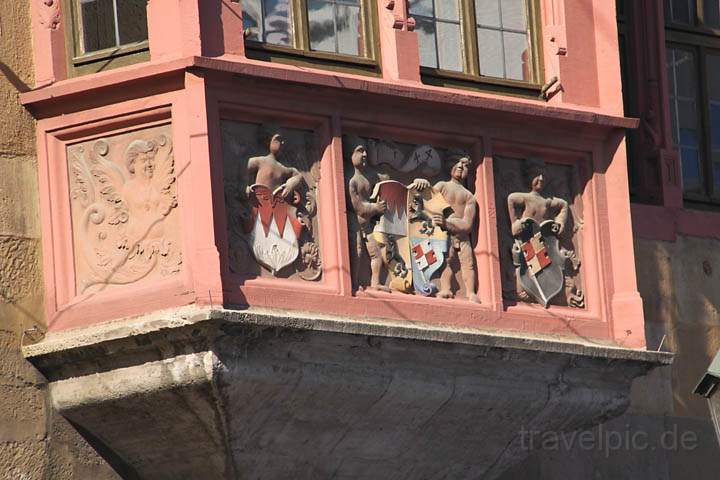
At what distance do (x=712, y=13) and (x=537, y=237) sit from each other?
147 inches

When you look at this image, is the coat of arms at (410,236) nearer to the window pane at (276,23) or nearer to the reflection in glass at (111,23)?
the window pane at (276,23)

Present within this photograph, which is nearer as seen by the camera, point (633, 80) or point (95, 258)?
point (95, 258)

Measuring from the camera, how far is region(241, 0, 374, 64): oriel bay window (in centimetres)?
1631

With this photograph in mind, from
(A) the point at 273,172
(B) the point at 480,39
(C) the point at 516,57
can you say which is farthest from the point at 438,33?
(A) the point at 273,172

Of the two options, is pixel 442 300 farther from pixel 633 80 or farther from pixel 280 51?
pixel 633 80

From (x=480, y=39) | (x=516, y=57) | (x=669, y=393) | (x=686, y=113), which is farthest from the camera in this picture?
(x=686, y=113)

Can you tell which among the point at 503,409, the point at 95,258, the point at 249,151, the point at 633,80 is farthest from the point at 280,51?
the point at 633,80

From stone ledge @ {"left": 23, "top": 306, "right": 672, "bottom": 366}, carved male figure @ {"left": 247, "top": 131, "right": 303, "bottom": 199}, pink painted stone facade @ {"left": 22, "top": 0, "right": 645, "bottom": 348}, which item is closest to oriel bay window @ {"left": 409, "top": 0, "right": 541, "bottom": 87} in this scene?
pink painted stone facade @ {"left": 22, "top": 0, "right": 645, "bottom": 348}

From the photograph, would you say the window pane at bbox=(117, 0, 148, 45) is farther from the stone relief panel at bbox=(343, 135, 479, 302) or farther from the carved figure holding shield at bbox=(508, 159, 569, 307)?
the carved figure holding shield at bbox=(508, 159, 569, 307)

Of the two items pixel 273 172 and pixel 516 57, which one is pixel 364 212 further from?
pixel 516 57

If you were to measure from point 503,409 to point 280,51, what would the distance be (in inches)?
110

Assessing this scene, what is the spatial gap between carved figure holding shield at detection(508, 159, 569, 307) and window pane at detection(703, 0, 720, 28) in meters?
3.35

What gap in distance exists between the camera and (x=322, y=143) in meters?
16.3

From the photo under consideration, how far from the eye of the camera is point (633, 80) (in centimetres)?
1944
